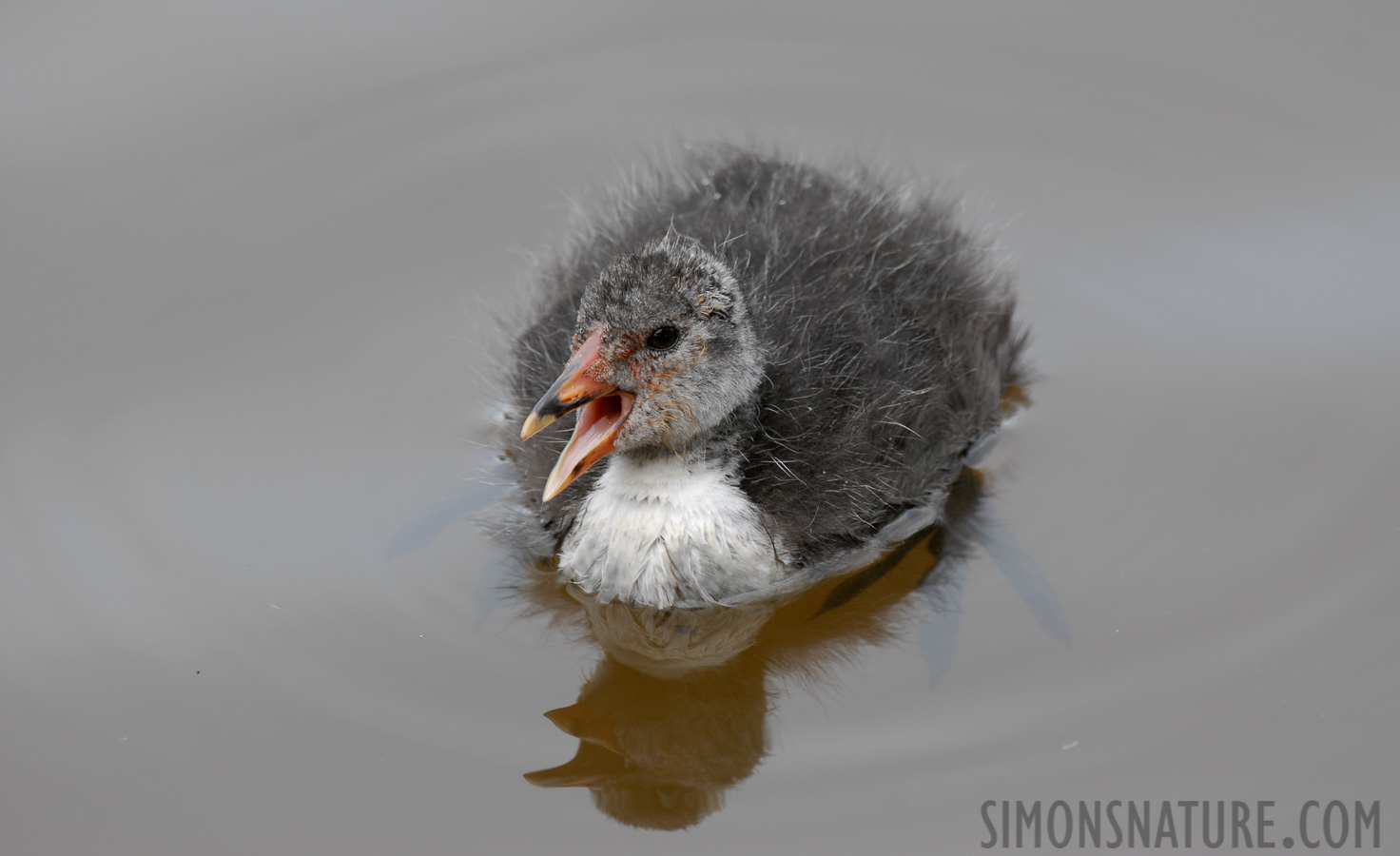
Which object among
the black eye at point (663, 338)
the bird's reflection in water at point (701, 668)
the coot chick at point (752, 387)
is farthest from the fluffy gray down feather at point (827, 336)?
the black eye at point (663, 338)

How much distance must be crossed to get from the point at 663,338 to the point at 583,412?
39 centimetres

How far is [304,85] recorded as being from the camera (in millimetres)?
6465

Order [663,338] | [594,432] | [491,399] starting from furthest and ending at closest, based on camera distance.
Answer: [491,399]
[594,432]
[663,338]

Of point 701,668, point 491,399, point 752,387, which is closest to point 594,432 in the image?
point 752,387

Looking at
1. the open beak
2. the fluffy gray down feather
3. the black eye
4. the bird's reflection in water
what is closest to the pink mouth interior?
the open beak

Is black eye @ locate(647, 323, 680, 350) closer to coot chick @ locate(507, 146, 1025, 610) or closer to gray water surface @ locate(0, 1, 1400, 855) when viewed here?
coot chick @ locate(507, 146, 1025, 610)

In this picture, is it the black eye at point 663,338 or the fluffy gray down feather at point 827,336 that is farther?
the fluffy gray down feather at point 827,336

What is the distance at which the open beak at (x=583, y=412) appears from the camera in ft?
13.2

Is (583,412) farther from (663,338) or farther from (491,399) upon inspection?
(491,399)

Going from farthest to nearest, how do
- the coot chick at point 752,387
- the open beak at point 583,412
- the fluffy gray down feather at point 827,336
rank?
1. the fluffy gray down feather at point 827,336
2. the coot chick at point 752,387
3. the open beak at point 583,412

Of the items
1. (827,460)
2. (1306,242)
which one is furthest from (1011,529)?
(1306,242)

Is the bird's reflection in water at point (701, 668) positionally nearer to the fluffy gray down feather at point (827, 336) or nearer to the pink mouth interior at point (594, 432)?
the fluffy gray down feather at point (827, 336)

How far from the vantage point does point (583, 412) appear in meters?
4.37

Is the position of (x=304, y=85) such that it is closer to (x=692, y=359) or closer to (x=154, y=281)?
(x=154, y=281)
